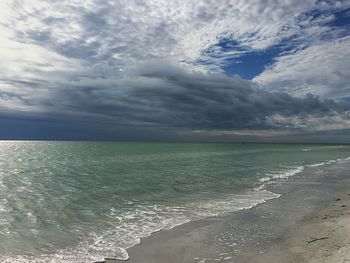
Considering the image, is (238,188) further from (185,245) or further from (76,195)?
(185,245)

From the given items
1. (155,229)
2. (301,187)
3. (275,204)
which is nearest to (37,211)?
(155,229)

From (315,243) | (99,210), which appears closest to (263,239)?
(315,243)

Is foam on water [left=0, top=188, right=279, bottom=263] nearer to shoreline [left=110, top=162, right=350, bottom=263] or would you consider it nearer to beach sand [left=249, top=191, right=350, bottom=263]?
shoreline [left=110, top=162, right=350, bottom=263]

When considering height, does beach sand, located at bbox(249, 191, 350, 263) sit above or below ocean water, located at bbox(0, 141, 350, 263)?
above

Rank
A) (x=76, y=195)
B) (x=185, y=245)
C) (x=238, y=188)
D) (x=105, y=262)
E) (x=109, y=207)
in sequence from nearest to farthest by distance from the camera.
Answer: (x=105, y=262) < (x=185, y=245) < (x=109, y=207) < (x=76, y=195) < (x=238, y=188)

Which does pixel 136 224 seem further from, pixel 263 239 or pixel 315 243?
pixel 315 243

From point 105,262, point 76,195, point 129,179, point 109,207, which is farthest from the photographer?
point 129,179

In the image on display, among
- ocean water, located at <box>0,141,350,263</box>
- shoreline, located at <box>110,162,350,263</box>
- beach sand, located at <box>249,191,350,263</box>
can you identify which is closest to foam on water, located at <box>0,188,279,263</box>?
ocean water, located at <box>0,141,350,263</box>

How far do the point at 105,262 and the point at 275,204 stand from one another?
1387cm

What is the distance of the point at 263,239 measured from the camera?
45.4 feet

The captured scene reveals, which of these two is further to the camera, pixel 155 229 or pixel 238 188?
pixel 238 188

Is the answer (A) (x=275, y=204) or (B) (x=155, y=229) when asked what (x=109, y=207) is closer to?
(B) (x=155, y=229)

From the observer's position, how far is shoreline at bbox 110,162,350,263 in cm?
1154

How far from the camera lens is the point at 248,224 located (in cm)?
1653
